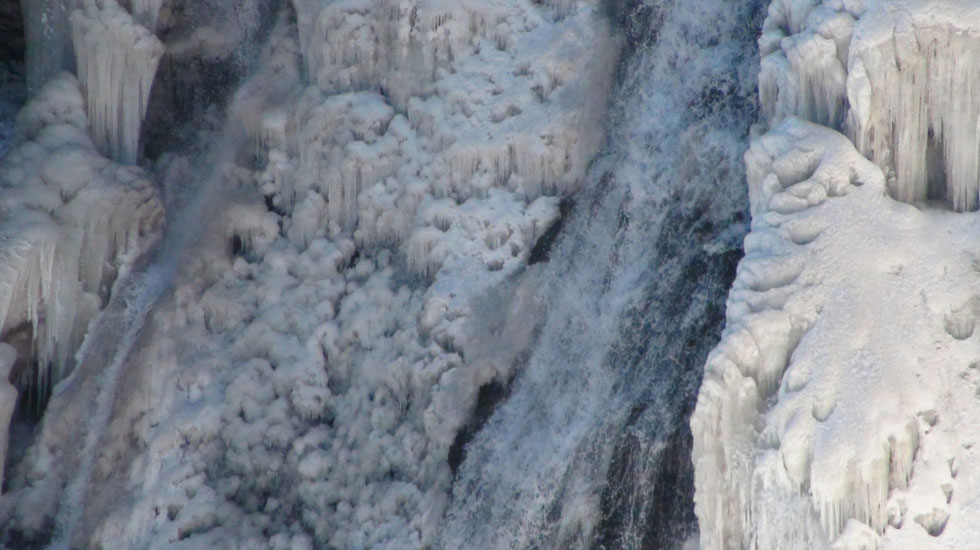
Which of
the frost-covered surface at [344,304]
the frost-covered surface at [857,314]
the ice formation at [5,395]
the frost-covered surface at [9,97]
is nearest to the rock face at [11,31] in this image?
the frost-covered surface at [9,97]

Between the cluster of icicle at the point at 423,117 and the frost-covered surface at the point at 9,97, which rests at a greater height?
the cluster of icicle at the point at 423,117

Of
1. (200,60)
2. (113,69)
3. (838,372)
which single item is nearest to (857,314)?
(838,372)

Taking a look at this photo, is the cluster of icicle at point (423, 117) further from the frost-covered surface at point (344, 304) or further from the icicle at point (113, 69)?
the icicle at point (113, 69)

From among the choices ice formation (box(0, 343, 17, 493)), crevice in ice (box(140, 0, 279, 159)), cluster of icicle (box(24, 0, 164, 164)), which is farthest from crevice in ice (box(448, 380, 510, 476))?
crevice in ice (box(140, 0, 279, 159))

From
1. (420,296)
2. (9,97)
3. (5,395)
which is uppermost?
(9,97)

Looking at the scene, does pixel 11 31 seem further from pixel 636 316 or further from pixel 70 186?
pixel 636 316

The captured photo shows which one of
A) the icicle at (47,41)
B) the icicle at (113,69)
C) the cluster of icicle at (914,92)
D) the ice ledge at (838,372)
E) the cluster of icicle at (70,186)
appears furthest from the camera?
the icicle at (47,41)

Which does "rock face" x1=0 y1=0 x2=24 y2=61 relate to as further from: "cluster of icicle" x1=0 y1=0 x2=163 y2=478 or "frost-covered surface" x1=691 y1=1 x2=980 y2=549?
"frost-covered surface" x1=691 y1=1 x2=980 y2=549
